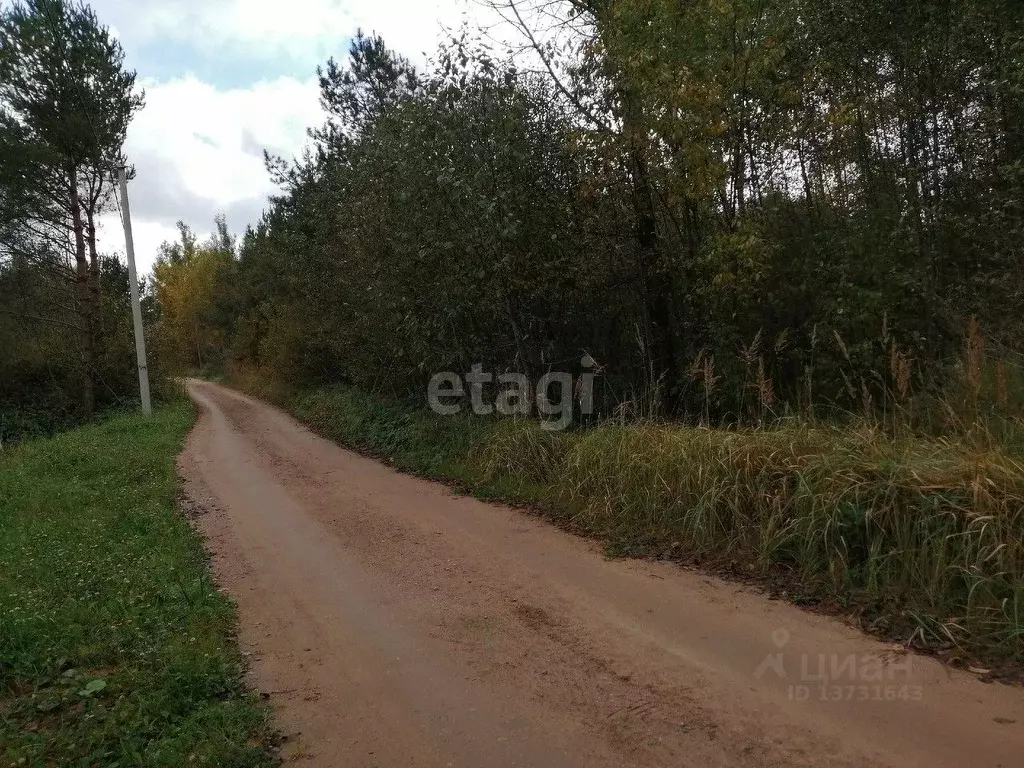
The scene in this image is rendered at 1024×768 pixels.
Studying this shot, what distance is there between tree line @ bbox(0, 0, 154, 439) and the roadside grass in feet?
50.3

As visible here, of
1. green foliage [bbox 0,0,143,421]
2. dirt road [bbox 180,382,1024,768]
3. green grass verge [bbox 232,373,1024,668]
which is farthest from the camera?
green foliage [bbox 0,0,143,421]

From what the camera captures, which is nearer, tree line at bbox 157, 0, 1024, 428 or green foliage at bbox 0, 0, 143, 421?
tree line at bbox 157, 0, 1024, 428

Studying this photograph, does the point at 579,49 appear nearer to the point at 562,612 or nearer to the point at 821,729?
the point at 562,612

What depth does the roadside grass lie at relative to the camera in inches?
150

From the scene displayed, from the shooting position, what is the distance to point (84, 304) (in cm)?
2356

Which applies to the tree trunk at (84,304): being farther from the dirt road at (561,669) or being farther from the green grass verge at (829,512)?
the green grass verge at (829,512)

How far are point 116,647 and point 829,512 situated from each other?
5.35m

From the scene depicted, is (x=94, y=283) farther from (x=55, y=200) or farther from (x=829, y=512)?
(x=829, y=512)

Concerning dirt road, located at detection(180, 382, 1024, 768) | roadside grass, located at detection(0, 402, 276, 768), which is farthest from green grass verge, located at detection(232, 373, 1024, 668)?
roadside grass, located at detection(0, 402, 276, 768)

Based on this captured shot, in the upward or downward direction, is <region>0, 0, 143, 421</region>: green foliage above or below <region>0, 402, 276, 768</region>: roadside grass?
above

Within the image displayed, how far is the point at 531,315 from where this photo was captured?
11750mm

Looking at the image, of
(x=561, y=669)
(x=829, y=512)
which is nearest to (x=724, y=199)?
(x=829, y=512)

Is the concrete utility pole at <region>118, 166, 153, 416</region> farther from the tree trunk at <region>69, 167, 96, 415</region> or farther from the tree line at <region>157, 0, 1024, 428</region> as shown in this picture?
the tree line at <region>157, 0, 1024, 428</region>

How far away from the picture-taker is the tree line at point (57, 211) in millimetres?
20094
